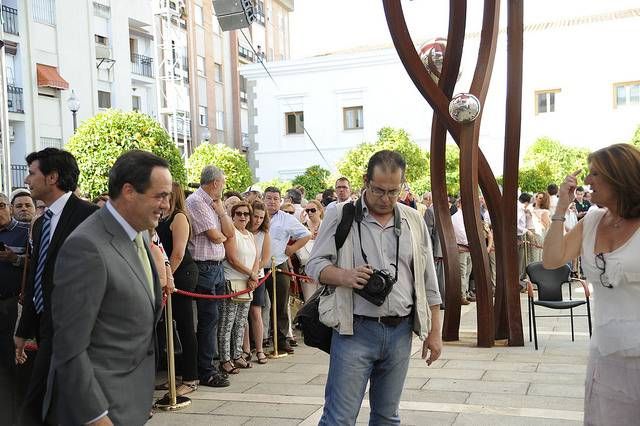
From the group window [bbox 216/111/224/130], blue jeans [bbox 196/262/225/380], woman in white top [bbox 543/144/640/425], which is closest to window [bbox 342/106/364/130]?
window [bbox 216/111/224/130]

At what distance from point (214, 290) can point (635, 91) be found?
103 ft

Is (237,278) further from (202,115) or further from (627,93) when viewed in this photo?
(202,115)

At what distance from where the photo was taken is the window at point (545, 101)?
35875 mm

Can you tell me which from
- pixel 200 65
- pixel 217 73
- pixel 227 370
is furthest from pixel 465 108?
pixel 217 73

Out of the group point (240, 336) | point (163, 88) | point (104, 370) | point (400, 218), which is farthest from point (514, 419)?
point (163, 88)

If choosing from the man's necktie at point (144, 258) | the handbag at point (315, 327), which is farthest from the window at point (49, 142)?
the man's necktie at point (144, 258)

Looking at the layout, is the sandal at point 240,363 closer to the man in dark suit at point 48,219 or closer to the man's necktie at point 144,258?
the man in dark suit at point 48,219

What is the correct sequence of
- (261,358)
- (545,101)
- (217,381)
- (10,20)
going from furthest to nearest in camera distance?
(545,101), (10,20), (261,358), (217,381)

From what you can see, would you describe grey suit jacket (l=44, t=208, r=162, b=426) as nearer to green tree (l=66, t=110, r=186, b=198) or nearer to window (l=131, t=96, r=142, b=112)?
green tree (l=66, t=110, r=186, b=198)

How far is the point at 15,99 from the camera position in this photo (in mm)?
28672

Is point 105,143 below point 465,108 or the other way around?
the other way around

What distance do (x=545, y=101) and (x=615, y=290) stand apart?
34203 millimetres

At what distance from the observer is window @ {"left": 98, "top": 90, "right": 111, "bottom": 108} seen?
34156 millimetres

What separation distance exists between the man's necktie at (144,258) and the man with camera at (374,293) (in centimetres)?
98
